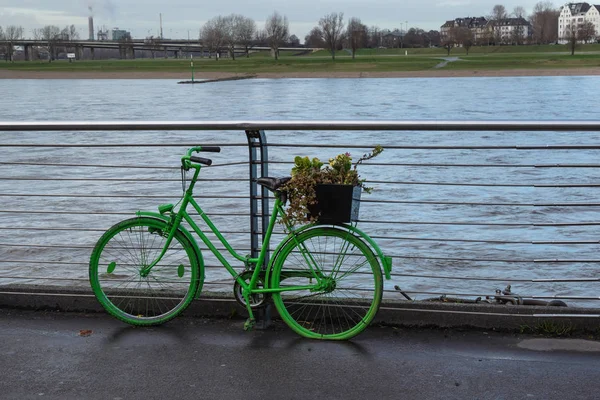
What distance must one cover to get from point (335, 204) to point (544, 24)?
617ft

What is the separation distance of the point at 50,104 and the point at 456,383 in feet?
186

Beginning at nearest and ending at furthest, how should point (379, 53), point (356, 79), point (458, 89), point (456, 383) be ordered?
point (456, 383) → point (458, 89) → point (356, 79) → point (379, 53)

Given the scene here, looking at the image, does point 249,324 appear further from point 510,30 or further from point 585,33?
point 510,30

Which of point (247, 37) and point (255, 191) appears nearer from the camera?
point (255, 191)

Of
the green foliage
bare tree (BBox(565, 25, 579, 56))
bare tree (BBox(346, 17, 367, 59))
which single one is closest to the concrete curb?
the green foliage

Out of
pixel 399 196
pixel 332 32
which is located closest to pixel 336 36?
pixel 332 32

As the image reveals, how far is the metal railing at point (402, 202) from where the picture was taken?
5207 mm

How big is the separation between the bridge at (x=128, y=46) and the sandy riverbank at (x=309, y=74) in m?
41.6

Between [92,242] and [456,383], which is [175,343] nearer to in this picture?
[456,383]

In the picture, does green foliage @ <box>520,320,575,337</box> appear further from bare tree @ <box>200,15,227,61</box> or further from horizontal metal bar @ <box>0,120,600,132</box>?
bare tree @ <box>200,15,227,61</box>

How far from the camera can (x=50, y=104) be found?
5800cm

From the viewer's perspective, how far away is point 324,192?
4668mm

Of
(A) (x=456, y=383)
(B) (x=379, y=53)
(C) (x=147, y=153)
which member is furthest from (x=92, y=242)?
(B) (x=379, y=53)

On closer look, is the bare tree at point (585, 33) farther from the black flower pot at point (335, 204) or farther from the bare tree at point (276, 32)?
the black flower pot at point (335, 204)
